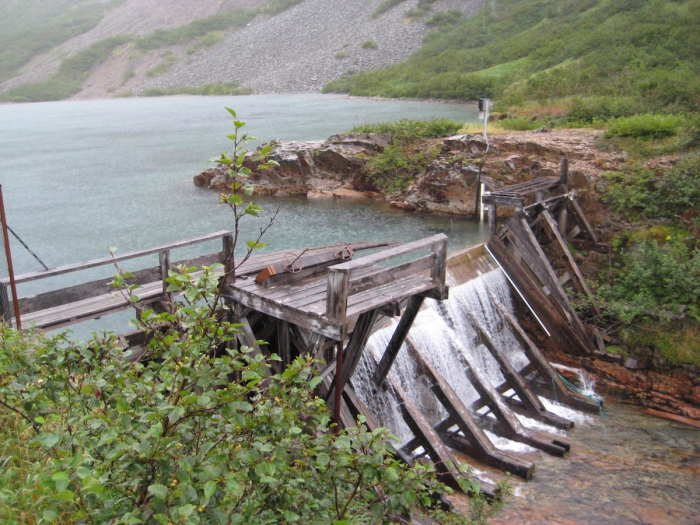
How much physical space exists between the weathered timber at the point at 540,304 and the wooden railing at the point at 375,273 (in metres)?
6.74

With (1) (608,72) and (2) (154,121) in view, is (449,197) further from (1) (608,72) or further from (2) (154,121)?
(2) (154,121)

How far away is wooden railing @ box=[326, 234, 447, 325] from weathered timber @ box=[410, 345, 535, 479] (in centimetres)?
275

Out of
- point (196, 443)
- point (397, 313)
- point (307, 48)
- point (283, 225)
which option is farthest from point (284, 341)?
point (307, 48)

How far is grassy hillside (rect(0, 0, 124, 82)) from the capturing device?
140500 mm

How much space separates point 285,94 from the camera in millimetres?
84062

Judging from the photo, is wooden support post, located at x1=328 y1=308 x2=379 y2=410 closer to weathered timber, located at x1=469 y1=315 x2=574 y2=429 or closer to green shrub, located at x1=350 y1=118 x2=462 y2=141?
weathered timber, located at x1=469 y1=315 x2=574 y2=429

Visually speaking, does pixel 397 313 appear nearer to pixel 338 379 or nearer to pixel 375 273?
pixel 375 273

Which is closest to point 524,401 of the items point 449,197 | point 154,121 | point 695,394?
point 695,394

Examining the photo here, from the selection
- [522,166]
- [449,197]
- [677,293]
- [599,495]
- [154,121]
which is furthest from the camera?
[154,121]

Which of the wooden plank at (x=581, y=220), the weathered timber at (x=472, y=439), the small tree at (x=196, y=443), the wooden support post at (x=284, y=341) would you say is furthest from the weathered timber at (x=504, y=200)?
the small tree at (x=196, y=443)

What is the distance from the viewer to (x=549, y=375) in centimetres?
1238

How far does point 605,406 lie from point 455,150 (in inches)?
488

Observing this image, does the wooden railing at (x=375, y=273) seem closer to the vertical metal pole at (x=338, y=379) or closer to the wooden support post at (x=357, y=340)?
the vertical metal pole at (x=338, y=379)

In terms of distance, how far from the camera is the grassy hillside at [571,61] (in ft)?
75.4
